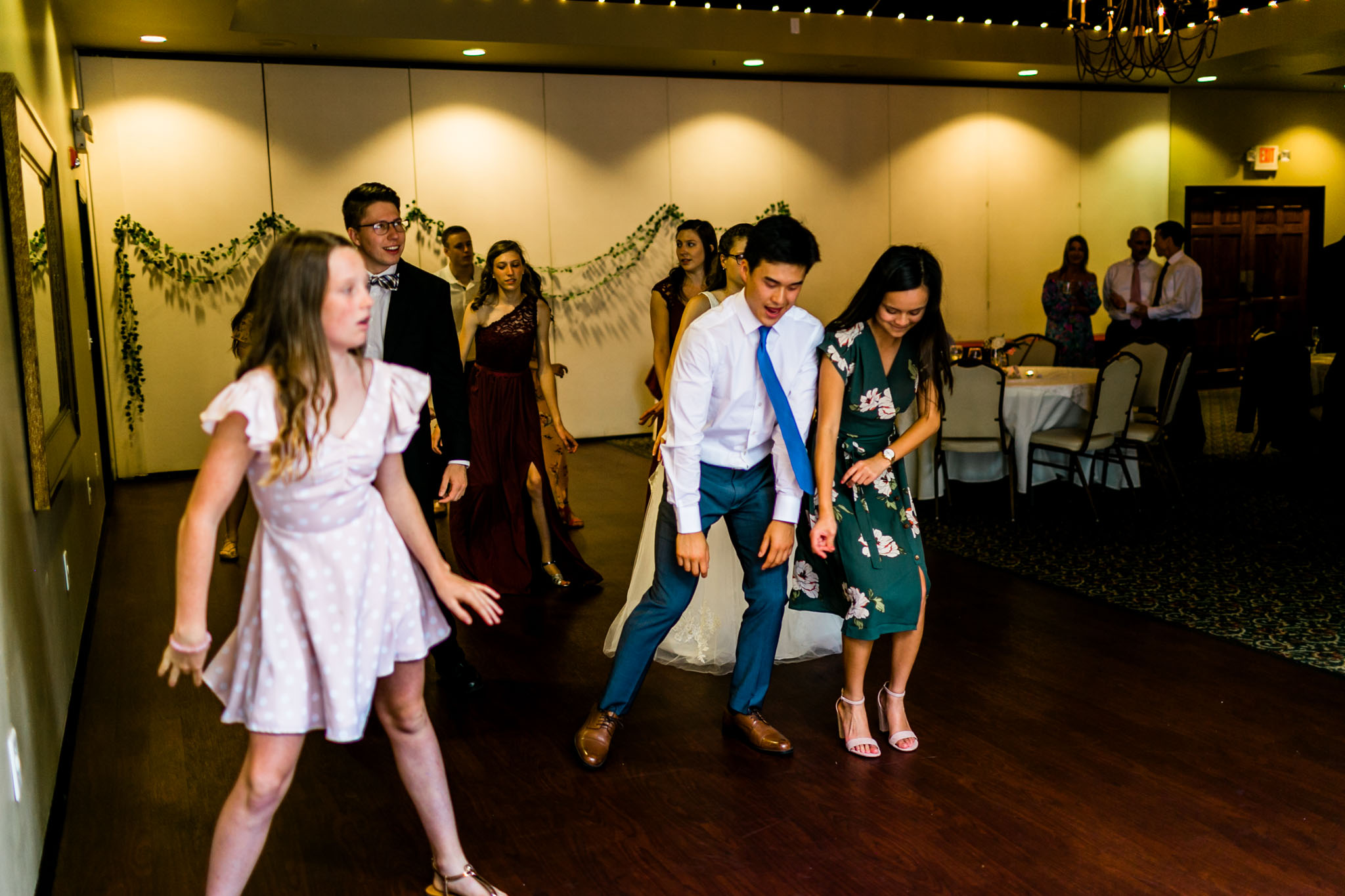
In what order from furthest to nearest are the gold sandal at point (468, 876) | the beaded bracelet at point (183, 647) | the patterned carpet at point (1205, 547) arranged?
the patterned carpet at point (1205, 547)
the gold sandal at point (468, 876)
the beaded bracelet at point (183, 647)

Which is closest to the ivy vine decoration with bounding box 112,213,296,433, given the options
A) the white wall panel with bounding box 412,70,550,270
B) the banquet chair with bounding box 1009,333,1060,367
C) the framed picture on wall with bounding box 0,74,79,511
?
the white wall panel with bounding box 412,70,550,270

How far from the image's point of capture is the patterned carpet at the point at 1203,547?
4.57m

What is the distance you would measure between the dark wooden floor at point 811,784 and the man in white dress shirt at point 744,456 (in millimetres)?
277

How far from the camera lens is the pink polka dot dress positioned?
2.11 m

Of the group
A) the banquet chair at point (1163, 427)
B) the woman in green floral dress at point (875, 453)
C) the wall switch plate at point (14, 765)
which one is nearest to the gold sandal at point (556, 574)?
the woman in green floral dress at point (875, 453)

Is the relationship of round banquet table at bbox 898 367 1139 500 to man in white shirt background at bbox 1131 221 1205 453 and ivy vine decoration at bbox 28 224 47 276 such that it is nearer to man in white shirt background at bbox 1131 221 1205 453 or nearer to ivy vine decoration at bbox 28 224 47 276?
man in white shirt background at bbox 1131 221 1205 453

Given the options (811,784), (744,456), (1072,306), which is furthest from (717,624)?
(1072,306)

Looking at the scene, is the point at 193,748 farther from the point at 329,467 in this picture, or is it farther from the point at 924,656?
the point at 924,656

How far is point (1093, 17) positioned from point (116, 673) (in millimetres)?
9420

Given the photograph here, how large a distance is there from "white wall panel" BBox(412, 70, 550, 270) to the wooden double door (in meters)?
7.01

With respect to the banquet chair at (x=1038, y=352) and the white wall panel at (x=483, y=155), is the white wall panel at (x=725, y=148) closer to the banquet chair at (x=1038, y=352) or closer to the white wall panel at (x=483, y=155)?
the white wall panel at (x=483, y=155)

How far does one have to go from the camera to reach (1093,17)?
1001cm

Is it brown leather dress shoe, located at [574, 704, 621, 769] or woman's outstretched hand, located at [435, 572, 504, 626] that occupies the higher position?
woman's outstretched hand, located at [435, 572, 504, 626]

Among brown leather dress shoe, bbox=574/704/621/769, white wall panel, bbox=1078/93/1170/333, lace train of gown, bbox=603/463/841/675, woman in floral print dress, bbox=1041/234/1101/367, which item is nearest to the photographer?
brown leather dress shoe, bbox=574/704/621/769
